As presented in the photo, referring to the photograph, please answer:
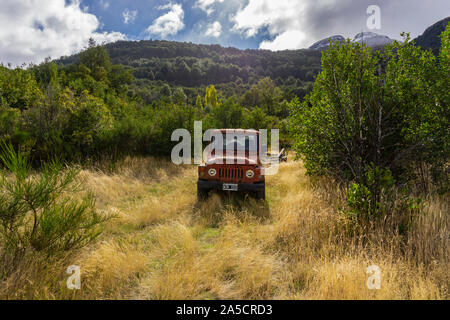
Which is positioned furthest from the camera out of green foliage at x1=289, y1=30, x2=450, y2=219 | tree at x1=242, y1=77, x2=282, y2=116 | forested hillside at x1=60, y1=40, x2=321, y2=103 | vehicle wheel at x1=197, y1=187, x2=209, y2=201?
forested hillside at x1=60, y1=40, x2=321, y2=103

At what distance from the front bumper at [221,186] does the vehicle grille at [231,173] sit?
199 mm

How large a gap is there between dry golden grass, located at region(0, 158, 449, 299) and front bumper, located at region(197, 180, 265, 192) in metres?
0.54

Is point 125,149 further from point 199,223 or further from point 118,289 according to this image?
point 118,289

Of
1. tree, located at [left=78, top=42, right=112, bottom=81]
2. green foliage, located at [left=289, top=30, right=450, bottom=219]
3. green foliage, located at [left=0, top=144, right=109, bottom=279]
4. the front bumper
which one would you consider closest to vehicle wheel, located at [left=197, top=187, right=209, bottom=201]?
the front bumper

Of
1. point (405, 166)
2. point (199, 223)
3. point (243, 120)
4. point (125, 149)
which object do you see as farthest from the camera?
point (243, 120)

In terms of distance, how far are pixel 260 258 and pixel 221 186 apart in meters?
2.27

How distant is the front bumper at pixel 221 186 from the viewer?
4.92 meters

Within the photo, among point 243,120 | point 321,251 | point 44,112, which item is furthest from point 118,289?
point 243,120

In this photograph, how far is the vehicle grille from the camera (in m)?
5.05

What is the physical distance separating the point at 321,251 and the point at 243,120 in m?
13.9

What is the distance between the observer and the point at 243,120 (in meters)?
16.2

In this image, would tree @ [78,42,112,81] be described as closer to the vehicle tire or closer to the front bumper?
the front bumper

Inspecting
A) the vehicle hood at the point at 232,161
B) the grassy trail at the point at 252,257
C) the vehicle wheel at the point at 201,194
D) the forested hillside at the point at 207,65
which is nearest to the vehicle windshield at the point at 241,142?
the vehicle hood at the point at 232,161
